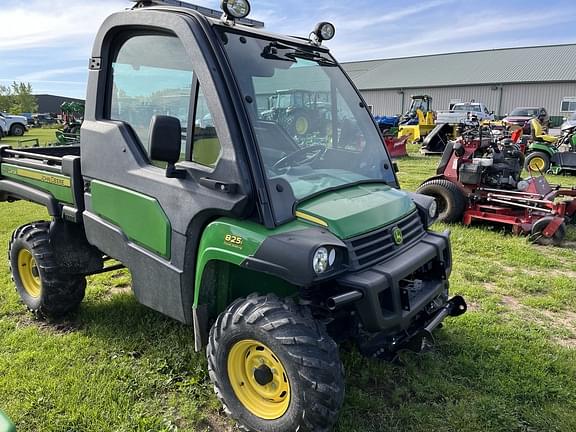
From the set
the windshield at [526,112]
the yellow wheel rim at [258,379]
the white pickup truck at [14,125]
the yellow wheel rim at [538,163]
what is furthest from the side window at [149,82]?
the windshield at [526,112]

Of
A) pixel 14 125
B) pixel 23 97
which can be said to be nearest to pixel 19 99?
pixel 23 97

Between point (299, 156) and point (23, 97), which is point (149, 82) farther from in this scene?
point (23, 97)

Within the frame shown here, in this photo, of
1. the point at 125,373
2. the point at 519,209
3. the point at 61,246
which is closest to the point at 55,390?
the point at 125,373

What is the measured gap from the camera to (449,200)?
7391mm

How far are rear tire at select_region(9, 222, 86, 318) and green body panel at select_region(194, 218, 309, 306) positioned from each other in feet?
Answer: 5.77

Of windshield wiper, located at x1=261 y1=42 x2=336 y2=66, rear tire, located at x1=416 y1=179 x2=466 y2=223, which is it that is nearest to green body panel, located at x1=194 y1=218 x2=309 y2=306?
windshield wiper, located at x1=261 y1=42 x2=336 y2=66

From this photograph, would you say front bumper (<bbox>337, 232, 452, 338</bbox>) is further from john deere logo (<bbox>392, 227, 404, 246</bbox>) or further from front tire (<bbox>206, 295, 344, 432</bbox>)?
front tire (<bbox>206, 295, 344, 432</bbox>)

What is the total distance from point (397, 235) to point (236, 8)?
5.33ft

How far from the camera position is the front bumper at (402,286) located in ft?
8.13

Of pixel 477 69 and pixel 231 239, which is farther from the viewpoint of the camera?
pixel 477 69

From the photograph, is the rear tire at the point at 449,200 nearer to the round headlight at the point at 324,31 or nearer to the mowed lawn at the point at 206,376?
the mowed lawn at the point at 206,376

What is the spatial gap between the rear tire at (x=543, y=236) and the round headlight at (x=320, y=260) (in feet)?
17.1

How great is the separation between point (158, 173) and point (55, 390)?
1576 mm

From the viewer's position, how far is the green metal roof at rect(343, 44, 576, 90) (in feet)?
125
